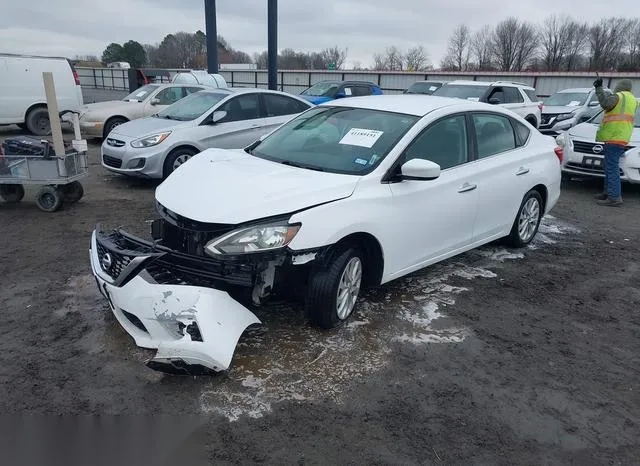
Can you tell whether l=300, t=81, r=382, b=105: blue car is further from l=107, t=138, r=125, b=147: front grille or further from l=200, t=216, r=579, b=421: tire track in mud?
l=200, t=216, r=579, b=421: tire track in mud

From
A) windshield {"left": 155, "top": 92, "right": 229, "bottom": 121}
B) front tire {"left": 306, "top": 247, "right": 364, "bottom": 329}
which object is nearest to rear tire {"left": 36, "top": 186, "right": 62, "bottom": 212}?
windshield {"left": 155, "top": 92, "right": 229, "bottom": 121}

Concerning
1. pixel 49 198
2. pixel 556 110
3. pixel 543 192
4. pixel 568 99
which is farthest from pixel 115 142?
pixel 568 99

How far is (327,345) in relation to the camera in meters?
3.77

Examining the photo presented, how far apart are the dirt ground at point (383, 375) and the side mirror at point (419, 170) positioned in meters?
1.17

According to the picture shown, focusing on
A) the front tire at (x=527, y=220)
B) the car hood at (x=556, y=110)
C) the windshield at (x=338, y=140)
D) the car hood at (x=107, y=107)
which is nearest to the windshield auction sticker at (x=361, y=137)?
the windshield at (x=338, y=140)

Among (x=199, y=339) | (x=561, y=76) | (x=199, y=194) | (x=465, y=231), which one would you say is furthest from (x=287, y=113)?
(x=561, y=76)

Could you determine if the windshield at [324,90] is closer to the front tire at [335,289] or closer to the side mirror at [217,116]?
the side mirror at [217,116]

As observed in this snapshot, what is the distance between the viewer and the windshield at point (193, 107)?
893 centimetres

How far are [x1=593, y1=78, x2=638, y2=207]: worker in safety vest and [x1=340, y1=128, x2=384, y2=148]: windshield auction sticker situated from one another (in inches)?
222

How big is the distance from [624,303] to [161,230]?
4194 mm

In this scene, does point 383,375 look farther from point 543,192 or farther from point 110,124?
point 110,124

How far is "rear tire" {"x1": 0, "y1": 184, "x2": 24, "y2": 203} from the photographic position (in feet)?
23.6

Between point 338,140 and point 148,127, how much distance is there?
507 cm

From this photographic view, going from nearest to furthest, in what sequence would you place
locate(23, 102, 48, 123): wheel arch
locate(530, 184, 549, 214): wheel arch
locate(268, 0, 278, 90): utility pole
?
locate(530, 184, 549, 214): wheel arch → locate(23, 102, 48, 123): wheel arch → locate(268, 0, 278, 90): utility pole
